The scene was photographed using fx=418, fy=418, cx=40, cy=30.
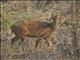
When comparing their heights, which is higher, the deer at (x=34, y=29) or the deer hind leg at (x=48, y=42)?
the deer at (x=34, y=29)

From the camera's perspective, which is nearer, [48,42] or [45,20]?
[48,42]

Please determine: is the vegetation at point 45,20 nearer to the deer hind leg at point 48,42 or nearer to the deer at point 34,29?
the deer hind leg at point 48,42

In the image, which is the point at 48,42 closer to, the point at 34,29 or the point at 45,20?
the point at 34,29

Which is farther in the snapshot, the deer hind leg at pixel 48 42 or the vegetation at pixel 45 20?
the deer hind leg at pixel 48 42

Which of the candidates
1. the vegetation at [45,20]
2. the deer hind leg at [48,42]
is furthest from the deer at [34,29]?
the vegetation at [45,20]

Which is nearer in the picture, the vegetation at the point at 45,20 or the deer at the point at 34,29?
the vegetation at the point at 45,20

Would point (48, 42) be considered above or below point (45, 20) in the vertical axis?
below

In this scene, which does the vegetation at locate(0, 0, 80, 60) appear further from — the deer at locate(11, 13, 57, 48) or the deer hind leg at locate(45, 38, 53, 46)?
the deer at locate(11, 13, 57, 48)

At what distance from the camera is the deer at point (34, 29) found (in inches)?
406

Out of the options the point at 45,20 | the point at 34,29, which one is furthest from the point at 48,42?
the point at 45,20

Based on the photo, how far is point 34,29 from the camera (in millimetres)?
10438

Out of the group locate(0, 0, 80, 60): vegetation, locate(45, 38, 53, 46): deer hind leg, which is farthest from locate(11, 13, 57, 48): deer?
locate(0, 0, 80, 60): vegetation

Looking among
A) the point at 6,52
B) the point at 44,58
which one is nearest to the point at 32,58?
the point at 44,58

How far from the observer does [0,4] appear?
15.3m
